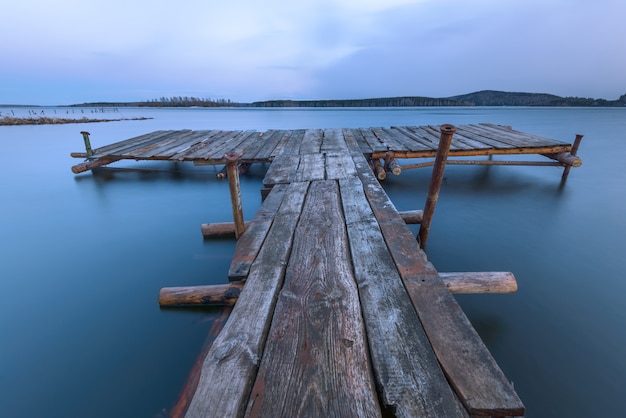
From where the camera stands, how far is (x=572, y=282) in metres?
4.00

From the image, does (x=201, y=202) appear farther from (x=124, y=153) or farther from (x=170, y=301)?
(x=170, y=301)

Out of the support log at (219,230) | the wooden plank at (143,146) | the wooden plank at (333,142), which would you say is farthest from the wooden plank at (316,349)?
the wooden plank at (143,146)

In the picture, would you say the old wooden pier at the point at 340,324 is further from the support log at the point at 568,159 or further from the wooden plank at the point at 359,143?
the support log at the point at 568,159

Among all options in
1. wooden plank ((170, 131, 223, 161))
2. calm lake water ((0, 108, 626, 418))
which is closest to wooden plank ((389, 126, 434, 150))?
calm lake water ((0, 108, 626, 418))

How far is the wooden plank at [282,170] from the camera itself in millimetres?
4652

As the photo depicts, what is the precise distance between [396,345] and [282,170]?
4.18 m

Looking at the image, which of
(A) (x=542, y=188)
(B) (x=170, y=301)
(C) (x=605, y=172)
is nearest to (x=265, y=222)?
(B) (x=170, y=301)

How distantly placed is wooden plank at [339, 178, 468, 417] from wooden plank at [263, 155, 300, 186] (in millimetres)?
2458

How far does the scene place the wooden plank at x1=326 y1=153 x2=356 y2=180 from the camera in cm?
485

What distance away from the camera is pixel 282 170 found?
5.28 meters

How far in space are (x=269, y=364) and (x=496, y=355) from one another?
2617mm

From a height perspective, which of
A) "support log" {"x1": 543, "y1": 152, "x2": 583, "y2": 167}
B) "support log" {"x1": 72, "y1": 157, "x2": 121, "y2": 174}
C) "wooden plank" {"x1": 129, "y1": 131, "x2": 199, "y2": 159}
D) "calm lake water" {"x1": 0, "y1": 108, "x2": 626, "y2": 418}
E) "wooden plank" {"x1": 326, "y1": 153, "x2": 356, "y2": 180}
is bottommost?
"calm lake water" {"x1": 0, "y1": 108, "x2": 626, "y2": 418}

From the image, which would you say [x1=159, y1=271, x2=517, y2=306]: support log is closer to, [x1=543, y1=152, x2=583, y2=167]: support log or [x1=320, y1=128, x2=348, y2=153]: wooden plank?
[x1=320, y1=128, x2=348, y2=153]: wooden plank

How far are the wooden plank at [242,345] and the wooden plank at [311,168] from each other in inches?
91.6
